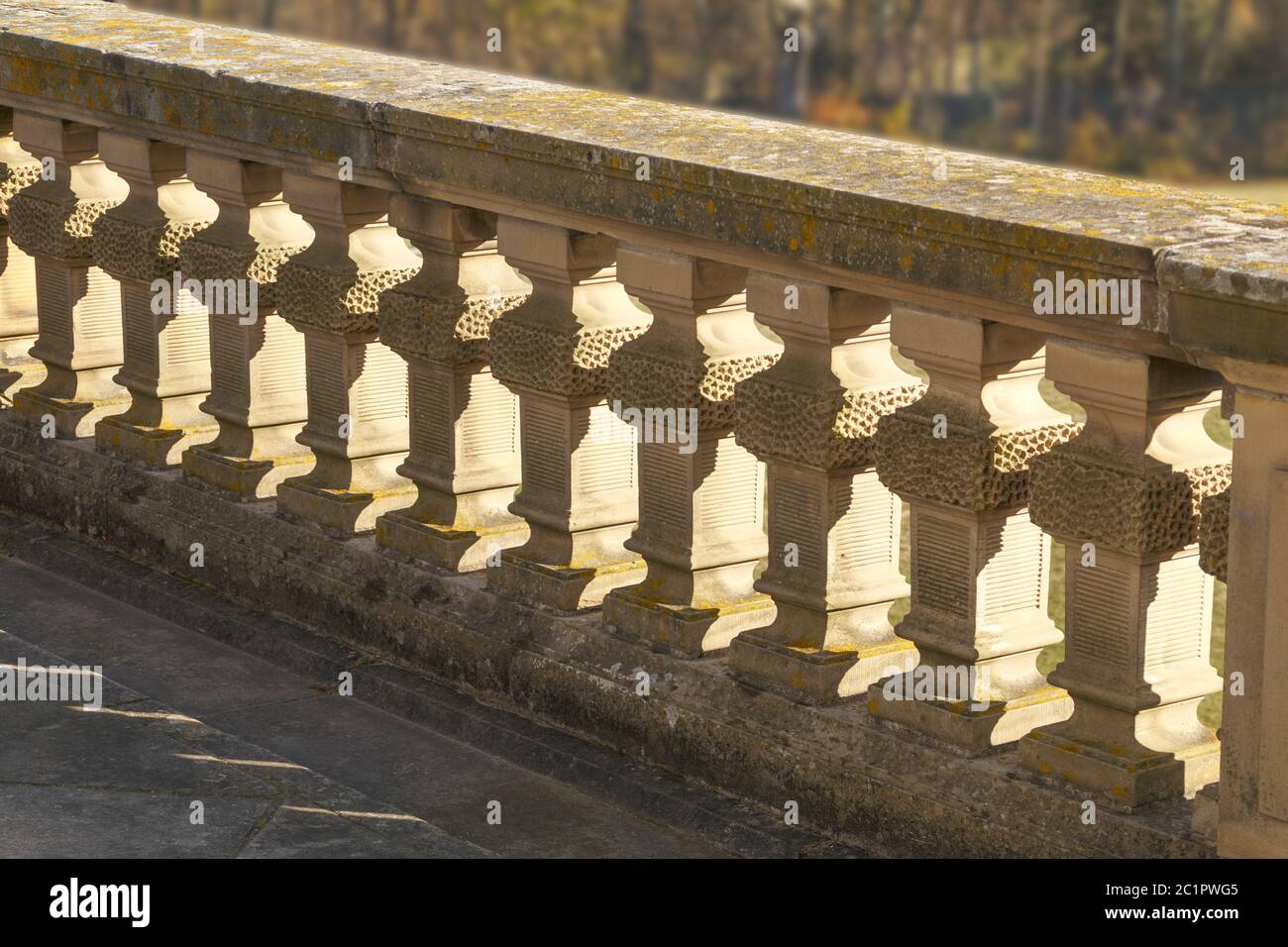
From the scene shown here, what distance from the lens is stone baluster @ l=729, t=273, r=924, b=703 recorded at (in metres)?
3.82

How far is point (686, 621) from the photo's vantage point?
4.19 metres

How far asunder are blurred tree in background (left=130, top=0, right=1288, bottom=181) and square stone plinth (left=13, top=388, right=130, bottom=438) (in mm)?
14780

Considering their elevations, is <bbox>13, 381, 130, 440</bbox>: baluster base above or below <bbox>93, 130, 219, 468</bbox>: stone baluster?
below

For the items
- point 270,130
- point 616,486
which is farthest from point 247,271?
point 616,486

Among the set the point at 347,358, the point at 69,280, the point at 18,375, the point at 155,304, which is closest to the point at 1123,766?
the point at 347,358

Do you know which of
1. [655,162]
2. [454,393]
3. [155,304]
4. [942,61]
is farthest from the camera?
[942,61]

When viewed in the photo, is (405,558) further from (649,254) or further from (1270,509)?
(1270,509)

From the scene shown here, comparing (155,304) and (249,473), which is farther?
(155,304)

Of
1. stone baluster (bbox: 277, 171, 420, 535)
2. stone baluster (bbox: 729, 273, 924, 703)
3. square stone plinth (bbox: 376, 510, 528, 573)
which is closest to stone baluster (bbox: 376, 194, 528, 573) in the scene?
square stone plinth (bbox: 376, 510, 528, 573)

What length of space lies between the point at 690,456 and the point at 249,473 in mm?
1408

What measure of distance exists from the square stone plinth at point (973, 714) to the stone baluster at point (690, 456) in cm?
47

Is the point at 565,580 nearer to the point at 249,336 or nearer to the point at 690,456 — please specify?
the point at 690,456

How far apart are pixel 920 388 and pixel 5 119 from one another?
2.85 metres

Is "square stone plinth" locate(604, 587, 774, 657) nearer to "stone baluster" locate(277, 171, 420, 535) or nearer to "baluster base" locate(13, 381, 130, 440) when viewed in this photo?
"stone baluster" locate(277, 171, 420, 535)
